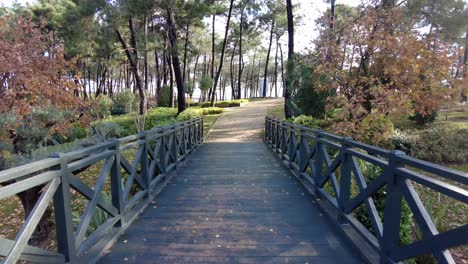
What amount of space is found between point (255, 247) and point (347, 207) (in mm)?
1170

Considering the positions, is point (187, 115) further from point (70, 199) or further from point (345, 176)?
point (70, 199)

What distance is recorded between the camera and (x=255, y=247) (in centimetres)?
308

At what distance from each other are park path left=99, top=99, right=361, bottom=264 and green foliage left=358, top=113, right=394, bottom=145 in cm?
220

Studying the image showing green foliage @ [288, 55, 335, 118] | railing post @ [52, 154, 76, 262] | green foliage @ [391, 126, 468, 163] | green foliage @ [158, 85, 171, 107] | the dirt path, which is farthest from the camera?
green foliage @ [158, 85, 171, 107]

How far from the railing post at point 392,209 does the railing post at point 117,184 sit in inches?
109

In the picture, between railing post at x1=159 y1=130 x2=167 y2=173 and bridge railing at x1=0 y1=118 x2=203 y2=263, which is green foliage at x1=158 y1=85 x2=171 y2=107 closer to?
railing post at x1=159 y1=130 x2=167 y2=173

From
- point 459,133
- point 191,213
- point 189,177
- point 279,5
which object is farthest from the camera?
point 279,5

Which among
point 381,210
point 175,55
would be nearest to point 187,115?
point 175,55

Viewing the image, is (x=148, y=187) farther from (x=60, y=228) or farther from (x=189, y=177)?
(x=60, y=228)

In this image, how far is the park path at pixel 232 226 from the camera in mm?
2916

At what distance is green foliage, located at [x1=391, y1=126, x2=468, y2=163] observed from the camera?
9.20 m

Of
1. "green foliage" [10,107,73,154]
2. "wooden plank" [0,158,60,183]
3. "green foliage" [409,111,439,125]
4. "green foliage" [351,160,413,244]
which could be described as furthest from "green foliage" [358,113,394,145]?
"green foliage" [409,111,439,125]

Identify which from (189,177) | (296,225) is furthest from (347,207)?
(189,177)

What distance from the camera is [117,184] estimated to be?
347 centimetres
